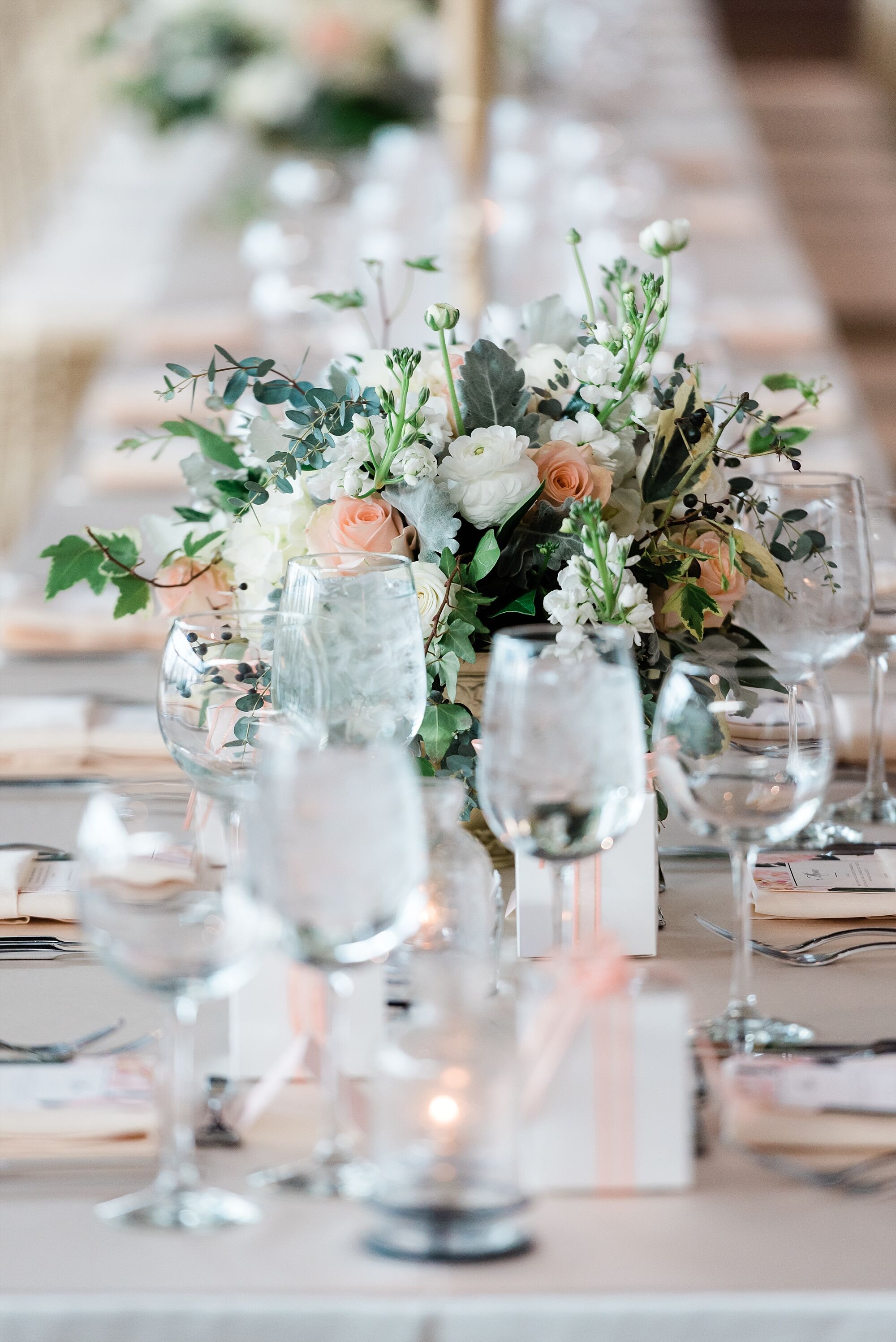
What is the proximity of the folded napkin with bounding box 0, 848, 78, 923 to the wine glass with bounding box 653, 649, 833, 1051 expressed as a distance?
1.37 ft

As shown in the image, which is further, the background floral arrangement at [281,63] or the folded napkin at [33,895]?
the background floral arrangement at [281,63]

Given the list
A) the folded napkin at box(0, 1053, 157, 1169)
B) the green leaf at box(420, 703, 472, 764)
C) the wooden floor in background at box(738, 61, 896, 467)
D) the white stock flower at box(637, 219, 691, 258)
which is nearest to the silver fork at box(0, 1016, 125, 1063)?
the folded napkin at box(0, 1053, 157, 1169)

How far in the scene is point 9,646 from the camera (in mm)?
1874

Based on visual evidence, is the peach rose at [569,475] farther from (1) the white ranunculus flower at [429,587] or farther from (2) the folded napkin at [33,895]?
(2) the folded napkin at [33,895]

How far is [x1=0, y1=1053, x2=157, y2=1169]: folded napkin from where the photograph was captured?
84 centimetres

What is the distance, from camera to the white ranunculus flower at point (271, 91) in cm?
480

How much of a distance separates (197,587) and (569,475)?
0.31 metres

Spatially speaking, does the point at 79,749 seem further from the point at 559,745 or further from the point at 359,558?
the point at 559,745

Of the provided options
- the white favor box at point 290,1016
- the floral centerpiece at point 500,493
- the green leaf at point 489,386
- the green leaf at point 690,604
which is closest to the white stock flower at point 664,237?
the floral centerpiece at point 500,493

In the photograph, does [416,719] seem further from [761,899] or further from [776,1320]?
[776,1320]

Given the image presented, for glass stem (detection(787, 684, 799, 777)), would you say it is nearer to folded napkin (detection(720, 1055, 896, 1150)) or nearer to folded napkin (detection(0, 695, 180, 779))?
folded napkin (detection(720, 1055, 896, 1150))

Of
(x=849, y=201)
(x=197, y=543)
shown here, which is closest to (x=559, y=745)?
(x=197, y=543)

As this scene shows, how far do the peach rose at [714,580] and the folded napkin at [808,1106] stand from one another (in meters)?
0.36

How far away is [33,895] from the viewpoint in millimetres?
1172
